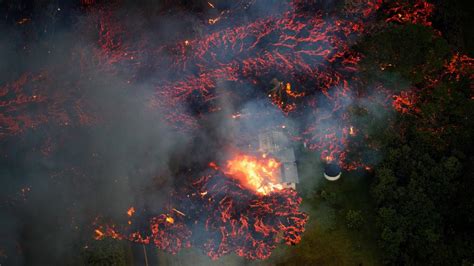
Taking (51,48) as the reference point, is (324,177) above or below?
below

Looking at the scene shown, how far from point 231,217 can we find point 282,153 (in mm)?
2165

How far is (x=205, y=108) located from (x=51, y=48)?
17.5 feet

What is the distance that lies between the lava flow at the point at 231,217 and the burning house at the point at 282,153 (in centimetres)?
18

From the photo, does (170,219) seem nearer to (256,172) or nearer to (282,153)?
(256,172)

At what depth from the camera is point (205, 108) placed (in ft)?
42.4

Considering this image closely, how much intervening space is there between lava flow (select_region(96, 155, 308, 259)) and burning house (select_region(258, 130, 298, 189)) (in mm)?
179

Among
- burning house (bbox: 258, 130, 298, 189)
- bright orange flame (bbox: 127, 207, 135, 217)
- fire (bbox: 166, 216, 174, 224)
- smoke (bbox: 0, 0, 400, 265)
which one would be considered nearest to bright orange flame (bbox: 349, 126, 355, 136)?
smoke (bbox: 0, 0, 400, 265)

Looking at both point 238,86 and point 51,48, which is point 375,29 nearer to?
point 238,86

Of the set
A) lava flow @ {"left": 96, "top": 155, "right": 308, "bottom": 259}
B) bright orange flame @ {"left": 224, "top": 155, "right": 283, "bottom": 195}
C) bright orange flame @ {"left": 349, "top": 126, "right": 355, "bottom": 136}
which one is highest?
bright orange flame @ {"left": 349, "top": 126, "right": 355, "bottom": 136}

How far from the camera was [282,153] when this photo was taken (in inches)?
476

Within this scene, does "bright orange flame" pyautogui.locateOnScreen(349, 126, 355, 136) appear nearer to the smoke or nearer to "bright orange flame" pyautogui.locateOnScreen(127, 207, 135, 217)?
the smoke

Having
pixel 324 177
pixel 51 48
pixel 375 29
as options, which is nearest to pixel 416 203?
pixel 324 177

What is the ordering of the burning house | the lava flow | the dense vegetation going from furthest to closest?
the burning house < the lava flow < the dense vegetation

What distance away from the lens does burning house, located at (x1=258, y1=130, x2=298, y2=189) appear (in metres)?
11.9
